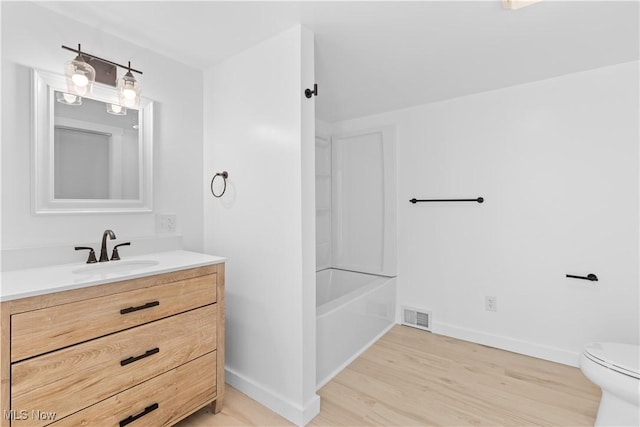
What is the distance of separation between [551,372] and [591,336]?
0.39 m

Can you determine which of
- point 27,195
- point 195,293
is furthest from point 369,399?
point 27,195

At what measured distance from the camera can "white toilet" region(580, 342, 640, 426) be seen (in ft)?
4.55

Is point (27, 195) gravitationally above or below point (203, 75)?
below

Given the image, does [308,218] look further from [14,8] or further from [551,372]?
[551,372]

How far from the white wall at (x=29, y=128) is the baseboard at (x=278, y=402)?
3.17 feet

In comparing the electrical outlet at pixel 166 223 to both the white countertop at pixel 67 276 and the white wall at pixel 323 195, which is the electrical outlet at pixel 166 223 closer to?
the white countertop at pixel 67 276

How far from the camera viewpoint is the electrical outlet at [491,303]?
2.53 metres

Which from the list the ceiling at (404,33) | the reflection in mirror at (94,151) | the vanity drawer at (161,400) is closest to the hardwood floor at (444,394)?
the vanity drawer at (161,400)

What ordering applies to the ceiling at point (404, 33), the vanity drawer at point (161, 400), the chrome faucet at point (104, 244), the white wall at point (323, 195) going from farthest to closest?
1. the white wall at point (323, 195)
2. the chrome faucet at point (104, 244)
3. the ceiling at point (404, 33)
4. the vanity drawer at point (161, 400)

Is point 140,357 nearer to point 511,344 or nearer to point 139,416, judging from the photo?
point 139,416

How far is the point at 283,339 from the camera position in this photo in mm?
1750

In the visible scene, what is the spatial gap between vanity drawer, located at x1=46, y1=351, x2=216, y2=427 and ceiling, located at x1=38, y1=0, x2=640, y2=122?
1820mm

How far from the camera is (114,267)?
1633 millimetres

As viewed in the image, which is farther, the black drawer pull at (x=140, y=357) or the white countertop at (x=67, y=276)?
the black drawer pull at (x=140, y=357)
